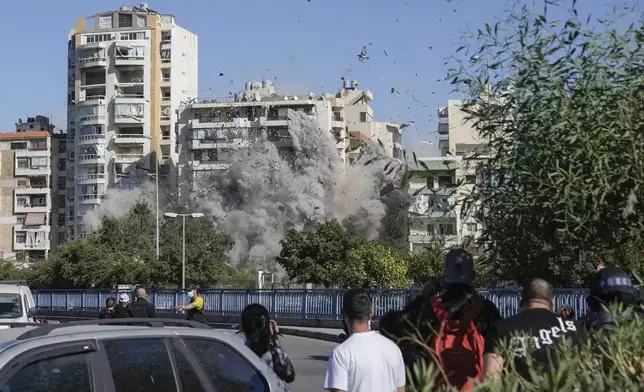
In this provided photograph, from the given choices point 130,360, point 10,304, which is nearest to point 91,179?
point 10,304

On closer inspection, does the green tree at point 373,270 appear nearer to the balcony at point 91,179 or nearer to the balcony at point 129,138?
the balcony at point 129,138

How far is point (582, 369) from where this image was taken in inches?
181

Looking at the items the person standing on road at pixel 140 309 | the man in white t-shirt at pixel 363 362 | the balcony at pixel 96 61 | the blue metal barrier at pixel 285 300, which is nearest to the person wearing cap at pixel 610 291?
the man in white t-shirt at pixel 363 362

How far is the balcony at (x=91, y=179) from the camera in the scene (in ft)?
376

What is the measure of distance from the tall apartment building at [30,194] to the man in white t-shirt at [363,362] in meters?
116

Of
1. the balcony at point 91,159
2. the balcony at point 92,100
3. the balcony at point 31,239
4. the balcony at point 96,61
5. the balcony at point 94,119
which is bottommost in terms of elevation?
the balcony at point 31,239

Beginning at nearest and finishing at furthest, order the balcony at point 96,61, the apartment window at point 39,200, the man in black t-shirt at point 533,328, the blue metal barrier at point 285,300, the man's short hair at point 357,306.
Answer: the man in black t-shirt at point 533,328 → the man's short hair at point 357,306 → the blue metal barrier at point 285,300 → the balcony at point 96,61 → the apartment window at point 39,200

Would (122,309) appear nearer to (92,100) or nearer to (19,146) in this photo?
(92,100)

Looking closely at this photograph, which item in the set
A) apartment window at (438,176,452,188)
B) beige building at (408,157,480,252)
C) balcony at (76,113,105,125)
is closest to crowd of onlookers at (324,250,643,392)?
beige building at (408,157,480,252)

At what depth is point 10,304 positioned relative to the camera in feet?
58.0

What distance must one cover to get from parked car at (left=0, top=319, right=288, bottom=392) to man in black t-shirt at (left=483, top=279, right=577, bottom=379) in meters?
1.62

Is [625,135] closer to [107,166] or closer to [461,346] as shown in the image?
[461,346]

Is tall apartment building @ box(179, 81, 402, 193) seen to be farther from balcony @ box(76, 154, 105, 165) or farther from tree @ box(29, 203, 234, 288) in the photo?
tree @ box(29, 203, 234, 288)

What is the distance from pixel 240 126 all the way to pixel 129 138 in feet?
38.6
